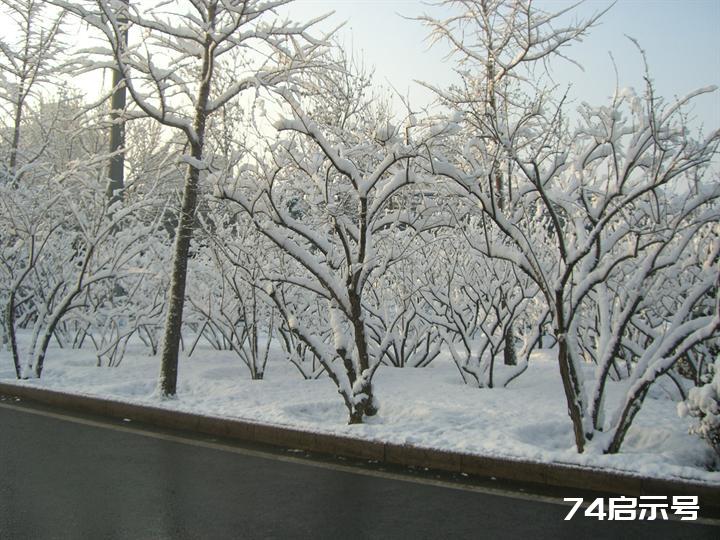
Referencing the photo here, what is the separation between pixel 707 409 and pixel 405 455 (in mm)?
2639

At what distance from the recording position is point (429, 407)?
28.4ft

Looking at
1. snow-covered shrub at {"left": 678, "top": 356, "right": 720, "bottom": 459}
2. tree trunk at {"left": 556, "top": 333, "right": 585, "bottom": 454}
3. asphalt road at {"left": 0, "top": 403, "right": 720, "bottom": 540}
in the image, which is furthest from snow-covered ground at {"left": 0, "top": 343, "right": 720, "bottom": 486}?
asphalt road at {"left": 0, "top": 403, "right": 720, "bottom": 540}

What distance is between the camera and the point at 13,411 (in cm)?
928

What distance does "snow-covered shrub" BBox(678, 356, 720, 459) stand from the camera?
5.85 m

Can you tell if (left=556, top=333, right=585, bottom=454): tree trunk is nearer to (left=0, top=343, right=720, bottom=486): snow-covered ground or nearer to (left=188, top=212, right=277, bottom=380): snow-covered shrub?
(left=0, top=343, right=720, bottom=486): snow-covered ground

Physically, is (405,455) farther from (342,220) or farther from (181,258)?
(181,258)

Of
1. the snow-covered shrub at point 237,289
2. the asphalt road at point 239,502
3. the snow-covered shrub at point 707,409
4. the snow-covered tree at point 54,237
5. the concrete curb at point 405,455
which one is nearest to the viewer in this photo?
the asphalt road at point 239,502

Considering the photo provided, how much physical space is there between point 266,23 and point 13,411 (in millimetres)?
6207

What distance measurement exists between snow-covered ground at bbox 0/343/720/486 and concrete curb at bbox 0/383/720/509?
4.4 inches

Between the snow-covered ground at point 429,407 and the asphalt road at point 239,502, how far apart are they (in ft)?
2.72

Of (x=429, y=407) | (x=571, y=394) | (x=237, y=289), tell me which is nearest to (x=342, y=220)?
(x=429, y=407)

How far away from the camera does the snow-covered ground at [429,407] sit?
6.47 metres

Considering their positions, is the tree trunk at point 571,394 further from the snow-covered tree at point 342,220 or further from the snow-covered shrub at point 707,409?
the snow-covered tree at point 342,220

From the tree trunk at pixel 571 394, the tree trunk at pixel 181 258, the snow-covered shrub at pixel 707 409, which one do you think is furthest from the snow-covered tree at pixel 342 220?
the snow-covered shrub at pixel 707 409
